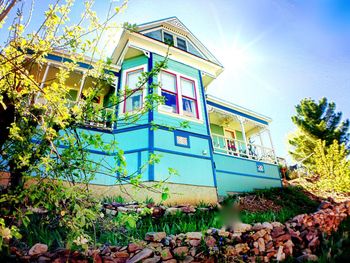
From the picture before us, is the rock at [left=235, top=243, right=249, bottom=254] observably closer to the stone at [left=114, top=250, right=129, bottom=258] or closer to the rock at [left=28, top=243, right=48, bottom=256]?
the stone at [left=114, top=250, right=129, bottom=258]

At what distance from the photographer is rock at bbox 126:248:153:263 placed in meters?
3.35

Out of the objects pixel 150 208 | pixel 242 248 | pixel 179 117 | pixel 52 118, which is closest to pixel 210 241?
pixel 242 248

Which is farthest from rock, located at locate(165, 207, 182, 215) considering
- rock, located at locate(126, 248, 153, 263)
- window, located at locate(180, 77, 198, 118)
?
window, located at locate(180, 77, 198, 118)

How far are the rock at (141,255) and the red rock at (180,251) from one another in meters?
0.49

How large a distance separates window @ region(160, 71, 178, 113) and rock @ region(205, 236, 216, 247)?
4.88 m

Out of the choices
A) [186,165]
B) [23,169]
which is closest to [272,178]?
[186,165]

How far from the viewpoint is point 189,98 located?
8.88 m

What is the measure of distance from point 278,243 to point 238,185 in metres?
4.72

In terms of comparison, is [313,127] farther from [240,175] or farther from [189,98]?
[189,98]

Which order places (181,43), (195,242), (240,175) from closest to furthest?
(195,242) → (240,175) → (181,43)

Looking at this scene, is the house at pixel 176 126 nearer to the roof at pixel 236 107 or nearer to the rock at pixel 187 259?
the roof at pixel 236 107

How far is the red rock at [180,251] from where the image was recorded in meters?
3.77

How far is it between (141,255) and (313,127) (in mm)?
21639

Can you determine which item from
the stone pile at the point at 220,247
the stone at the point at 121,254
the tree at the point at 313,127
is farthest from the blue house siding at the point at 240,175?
the tree at the point at 313,127
